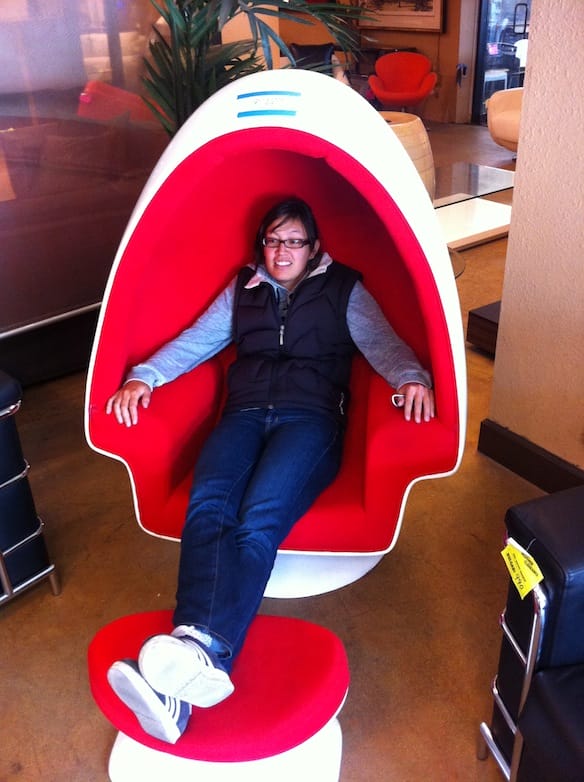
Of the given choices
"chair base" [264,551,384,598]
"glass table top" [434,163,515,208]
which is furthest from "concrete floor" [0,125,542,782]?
"glass table top" [434,163,515,208]

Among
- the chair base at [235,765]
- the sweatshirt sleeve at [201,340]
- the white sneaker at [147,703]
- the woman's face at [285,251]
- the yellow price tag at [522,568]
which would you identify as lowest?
the chair base at [235,765]

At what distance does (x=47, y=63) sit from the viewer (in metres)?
2.58

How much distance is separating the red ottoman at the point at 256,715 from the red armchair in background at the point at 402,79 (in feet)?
23.4

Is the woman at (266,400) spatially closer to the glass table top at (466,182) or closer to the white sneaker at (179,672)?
the white sneaker at (179,672)

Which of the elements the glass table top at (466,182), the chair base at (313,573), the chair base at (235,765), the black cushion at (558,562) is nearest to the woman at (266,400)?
the chair base at (235,765)

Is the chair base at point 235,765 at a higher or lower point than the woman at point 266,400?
lower

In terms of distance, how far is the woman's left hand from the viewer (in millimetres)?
1659

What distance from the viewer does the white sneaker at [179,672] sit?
4.07 feet

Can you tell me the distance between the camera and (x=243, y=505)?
1589 millimetres

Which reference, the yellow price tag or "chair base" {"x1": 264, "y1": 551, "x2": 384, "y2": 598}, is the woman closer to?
"chair base" {"x1": 264, "y1": 551, "x2": 384, "y2": 598}

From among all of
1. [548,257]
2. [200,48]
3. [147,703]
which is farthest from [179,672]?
[200,48]

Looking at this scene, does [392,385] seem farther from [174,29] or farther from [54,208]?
[54,208]

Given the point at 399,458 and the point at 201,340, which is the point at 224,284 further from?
the point at 399,458

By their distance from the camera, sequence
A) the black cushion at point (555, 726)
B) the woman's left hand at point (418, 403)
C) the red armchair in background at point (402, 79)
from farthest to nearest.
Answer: the red armchair in background at point (402, 79)
the woman's left hand at point (418, 403)
the black cushion at point (555, 726)
